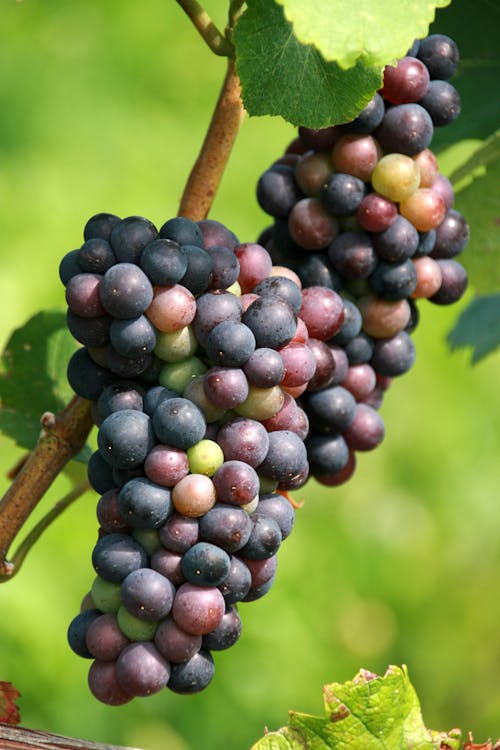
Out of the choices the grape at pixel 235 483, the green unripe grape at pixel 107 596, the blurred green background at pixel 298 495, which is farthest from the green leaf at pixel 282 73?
the blurred green background at pixel 298 495

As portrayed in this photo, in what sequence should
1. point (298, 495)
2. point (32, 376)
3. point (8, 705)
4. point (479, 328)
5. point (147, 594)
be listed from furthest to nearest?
point (298, 495), point (479, 328), point (32, 376), point (8, 705), point (147, 594)

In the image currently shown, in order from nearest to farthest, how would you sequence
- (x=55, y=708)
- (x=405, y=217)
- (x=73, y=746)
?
(x=73, y=746)
(x=405, y=217)
(x=55, y=708)

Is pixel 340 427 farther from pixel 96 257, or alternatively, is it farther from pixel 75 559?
pixel 75 559

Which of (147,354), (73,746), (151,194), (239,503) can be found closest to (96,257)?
(147,354)

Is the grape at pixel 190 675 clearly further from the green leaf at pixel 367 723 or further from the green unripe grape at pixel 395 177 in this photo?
the green unripe grape at pixel 395 177

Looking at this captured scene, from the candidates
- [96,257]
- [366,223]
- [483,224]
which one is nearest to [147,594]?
[96,257]

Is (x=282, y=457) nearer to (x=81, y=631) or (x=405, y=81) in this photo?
(x=81, y=631)
